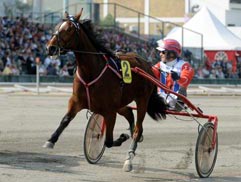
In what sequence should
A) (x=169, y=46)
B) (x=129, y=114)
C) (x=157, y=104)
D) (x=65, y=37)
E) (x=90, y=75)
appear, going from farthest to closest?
(x=129, y=114), (x=157, y=104), (x=169, y=46), (x=90, y=75), (x=65, y=37)

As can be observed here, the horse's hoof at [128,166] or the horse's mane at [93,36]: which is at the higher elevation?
the horse's mane at [93,36]

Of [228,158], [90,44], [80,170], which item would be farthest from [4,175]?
[228,158]

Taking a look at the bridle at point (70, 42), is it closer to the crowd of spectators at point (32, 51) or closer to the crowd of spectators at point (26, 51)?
the crowd of spectators at point (32, 51)

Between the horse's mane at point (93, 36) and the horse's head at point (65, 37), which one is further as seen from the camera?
the horse's mane at point (93, 36)

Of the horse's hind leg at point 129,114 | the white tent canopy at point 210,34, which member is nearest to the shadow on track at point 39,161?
the horse's hind leg at point 129,114

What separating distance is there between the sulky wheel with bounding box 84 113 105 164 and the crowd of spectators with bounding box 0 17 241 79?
16005 mm

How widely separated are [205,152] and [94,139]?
149 centimetres

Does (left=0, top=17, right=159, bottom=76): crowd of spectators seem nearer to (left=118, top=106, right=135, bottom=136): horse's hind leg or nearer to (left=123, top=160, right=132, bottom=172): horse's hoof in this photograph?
(left=118, top=106, right=135, bottom=136): horse's hind leg

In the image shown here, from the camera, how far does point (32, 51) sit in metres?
29.6

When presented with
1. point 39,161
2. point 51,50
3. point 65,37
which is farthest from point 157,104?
point 51,50

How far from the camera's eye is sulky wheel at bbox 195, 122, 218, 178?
831 cm

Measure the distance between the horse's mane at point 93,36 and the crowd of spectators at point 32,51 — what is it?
658 inches

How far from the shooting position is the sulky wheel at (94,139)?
346 inches

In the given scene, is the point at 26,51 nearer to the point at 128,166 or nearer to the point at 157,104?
the point at 157,104
